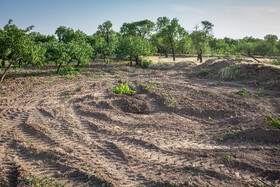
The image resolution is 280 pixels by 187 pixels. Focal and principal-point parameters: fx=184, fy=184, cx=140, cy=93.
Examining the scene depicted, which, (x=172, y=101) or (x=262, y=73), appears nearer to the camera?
(x=172, y=101)

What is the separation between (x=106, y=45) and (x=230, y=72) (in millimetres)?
13528

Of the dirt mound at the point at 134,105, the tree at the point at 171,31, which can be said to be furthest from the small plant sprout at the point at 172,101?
the tree at the point at 171,31

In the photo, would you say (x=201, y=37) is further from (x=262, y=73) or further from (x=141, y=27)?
(x=141, y=27)

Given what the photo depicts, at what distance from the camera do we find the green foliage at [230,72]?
1246 cm

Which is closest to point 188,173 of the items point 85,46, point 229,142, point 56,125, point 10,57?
point 229,142

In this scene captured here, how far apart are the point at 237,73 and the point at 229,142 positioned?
9.09 metres

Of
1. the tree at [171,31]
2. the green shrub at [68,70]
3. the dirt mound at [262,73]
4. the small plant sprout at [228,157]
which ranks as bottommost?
the small plant sprout at [228,157]

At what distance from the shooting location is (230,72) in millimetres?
12562

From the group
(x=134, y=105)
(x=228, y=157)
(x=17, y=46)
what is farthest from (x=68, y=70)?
(x=228, y=157)

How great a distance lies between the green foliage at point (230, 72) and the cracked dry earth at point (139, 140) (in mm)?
4036

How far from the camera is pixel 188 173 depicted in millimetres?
3662

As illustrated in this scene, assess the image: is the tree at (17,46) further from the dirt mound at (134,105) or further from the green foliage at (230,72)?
the green foliage at (230,72)

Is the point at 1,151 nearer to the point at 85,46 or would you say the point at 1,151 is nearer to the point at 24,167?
the point at 24,167

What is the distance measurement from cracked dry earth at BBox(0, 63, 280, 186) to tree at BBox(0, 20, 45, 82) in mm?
3277
